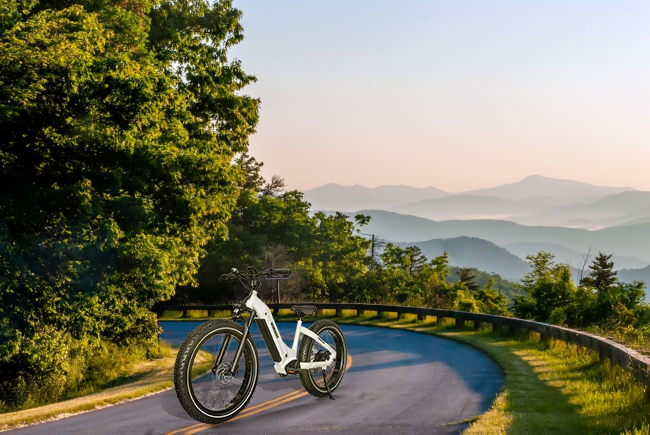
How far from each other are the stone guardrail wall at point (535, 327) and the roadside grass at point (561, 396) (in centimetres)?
25

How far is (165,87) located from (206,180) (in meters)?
2.64

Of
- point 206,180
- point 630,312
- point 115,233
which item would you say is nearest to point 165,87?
point 206,180

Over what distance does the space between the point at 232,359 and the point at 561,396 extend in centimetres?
769

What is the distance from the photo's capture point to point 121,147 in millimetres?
13688

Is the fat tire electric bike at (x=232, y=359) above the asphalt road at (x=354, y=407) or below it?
above

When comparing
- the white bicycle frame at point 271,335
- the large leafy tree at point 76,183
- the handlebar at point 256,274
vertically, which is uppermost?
the large leafy tree at point 76,183

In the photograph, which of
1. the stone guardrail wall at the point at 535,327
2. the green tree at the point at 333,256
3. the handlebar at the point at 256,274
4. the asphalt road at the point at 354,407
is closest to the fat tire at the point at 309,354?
the handlebar at the point at 256,274

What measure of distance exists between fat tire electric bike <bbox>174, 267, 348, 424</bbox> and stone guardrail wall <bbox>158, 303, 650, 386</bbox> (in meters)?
6.56

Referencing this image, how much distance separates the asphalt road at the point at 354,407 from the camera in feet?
29.9

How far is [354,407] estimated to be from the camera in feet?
34.7

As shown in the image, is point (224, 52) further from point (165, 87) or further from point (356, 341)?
point (356, 341)

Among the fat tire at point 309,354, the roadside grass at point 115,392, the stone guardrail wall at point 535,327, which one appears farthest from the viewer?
the stone guardrail wall at point 535,327

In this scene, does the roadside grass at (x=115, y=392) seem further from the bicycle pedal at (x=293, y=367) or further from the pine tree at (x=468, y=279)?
the pine tree at (x=468, y=279)

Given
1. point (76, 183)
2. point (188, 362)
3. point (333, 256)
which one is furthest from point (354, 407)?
point (333, 256)
